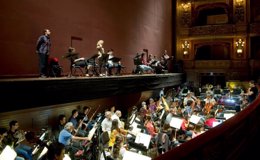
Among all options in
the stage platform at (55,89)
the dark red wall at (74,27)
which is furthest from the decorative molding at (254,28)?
the stage platform at (55,89)

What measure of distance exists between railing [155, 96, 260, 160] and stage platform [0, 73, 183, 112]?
4.02 meters

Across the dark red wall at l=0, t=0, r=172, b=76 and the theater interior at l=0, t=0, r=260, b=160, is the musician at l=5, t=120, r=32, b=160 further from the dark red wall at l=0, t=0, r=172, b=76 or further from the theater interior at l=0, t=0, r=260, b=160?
the dark red wall at l=0, t=0, r=172, b=76

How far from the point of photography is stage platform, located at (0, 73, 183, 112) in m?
5.45

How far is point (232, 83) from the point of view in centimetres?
1869

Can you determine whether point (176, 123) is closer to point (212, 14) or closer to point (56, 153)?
point (56, 153)

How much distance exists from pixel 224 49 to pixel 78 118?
57.5 ft

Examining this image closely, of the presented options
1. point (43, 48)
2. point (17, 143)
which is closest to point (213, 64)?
point (43, 48)

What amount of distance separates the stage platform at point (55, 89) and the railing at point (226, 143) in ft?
13.2

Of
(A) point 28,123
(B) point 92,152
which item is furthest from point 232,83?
(B) point 92,152

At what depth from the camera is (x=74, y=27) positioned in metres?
10.4

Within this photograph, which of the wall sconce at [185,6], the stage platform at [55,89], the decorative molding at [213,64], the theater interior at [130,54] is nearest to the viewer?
the theater interior at [130,54]

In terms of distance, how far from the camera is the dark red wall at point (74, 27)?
799cm

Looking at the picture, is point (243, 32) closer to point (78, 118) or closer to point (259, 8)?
point (259, 8)

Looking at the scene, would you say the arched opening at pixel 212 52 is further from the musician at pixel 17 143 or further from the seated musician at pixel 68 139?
the musician at pixel 17 143
